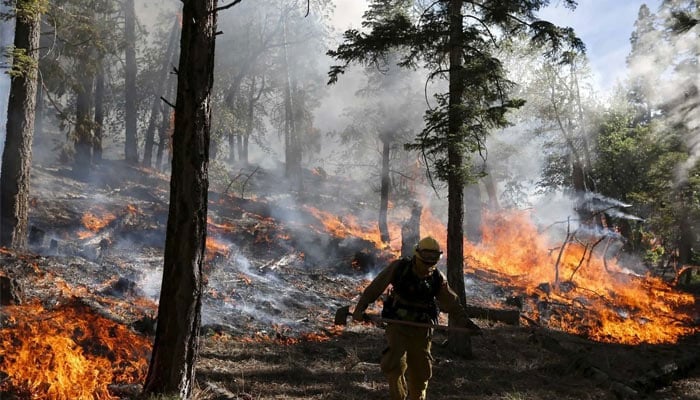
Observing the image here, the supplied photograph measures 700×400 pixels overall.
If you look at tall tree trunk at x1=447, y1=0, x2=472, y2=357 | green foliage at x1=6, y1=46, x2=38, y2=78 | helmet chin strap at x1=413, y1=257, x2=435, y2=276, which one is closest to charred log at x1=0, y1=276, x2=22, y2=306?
green foliage at x1=6, y1=46, x2=38, y2=78

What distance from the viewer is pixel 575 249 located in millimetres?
24688

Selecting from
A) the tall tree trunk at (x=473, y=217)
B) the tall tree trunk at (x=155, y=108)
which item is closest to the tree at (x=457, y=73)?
the tall tree trunk at (x=473, y=217)

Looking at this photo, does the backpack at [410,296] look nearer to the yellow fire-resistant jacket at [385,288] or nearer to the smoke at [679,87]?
the yellow fire-resistant jacket at [385,288]

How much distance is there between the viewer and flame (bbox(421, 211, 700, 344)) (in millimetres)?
13719

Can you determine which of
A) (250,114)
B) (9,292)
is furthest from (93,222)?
(250,114)

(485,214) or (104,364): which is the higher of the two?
(485,214)

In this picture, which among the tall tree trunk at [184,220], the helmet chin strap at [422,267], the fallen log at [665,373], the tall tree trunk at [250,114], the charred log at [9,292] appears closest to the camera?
the tall tree trunk at [184,220]

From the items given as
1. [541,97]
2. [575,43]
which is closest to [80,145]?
[575,43]

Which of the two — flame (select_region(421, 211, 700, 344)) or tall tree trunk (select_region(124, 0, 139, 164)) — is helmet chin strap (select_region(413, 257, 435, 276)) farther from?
tall tree trunk (select_region(124, 0, 139, 164))

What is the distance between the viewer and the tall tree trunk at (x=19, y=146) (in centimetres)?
951

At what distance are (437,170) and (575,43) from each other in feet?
12.1

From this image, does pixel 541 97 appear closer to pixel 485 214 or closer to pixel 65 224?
pixel 485 214

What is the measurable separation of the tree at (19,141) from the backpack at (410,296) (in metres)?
8.26

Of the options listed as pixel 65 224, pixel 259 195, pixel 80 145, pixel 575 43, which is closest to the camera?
pixel 575 43
